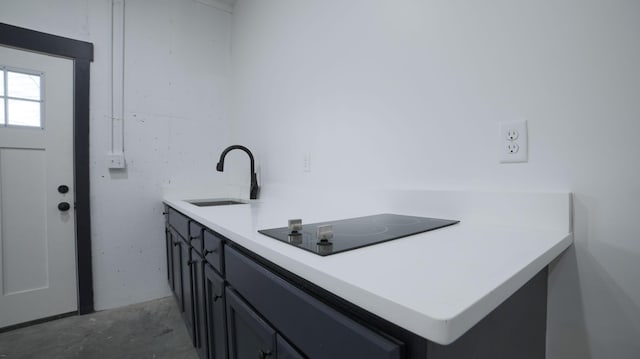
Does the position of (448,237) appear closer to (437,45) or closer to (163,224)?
(437,45)

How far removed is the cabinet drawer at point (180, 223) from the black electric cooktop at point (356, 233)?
85 centimetres

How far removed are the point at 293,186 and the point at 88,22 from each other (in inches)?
72.6

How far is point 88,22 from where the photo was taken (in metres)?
1.93

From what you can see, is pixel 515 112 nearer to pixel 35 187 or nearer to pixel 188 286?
pixel 188 286

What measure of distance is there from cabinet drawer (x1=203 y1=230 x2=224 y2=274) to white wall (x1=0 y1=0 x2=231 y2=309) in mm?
1382

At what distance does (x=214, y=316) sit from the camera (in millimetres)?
1030

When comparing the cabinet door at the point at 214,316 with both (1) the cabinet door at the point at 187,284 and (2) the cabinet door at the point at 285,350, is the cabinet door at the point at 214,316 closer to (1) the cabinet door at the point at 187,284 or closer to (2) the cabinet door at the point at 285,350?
(1) the cabinet door at the point at 187,284

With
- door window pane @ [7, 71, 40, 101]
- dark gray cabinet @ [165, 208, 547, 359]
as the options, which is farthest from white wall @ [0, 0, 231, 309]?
dark gray cabinet @ [165, 208, 547, 359]

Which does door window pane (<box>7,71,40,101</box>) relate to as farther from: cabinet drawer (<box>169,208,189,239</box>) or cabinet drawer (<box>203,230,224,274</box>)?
cabinet drawer (<box>203,230,224,274</box>)

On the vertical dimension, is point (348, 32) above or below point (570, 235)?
above

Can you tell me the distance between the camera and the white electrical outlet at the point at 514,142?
76 cm

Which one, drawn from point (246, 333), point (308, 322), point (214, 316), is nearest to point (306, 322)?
point (308, 322)

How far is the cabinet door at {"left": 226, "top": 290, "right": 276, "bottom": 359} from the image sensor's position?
611mm

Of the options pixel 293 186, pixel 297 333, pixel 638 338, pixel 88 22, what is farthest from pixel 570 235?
pixel 88 22
